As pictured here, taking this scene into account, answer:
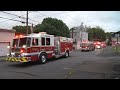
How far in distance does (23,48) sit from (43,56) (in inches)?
109

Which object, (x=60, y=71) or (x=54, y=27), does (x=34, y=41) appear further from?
(x=54, y=27)

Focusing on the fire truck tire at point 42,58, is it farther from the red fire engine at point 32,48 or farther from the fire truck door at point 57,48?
the fire truck door at point 57,48

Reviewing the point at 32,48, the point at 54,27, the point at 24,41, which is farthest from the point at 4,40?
the point at 54,27

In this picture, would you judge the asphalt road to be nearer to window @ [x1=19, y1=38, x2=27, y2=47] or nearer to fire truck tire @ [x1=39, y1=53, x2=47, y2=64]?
fire truck tire @ [x1=39, y1=53, x2=47, y2=64]

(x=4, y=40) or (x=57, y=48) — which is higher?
(x=4, y=40)

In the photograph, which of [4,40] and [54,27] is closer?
[4,40]

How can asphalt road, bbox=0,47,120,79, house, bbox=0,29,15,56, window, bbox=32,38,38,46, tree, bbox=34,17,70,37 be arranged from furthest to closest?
tree, bbox=34,17,70,37 → house, bbox=0,29,15,56 → window, bbox=32,38,38,46 → asphalt road, bbox=0,47,120,79

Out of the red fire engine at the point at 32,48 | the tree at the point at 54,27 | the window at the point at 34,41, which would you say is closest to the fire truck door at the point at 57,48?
the red fire engine at the point at 32,48

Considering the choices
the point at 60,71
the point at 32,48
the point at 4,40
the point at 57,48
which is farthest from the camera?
the point at 4,40

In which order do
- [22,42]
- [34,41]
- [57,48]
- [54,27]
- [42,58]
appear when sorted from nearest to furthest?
[22,42] < [34,41] < [42,58] < [57,48] < [54,27]

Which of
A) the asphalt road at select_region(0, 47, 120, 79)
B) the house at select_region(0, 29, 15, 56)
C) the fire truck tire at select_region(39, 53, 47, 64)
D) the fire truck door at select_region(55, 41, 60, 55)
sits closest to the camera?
the asphalt road at select_region(0, 47, 120, 79)

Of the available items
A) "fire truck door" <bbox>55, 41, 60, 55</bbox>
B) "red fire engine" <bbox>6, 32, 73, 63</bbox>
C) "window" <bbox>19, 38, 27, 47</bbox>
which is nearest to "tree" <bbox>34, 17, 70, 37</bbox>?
"fire truck door" <bbox>55, 41, 60, 55</bbox>
